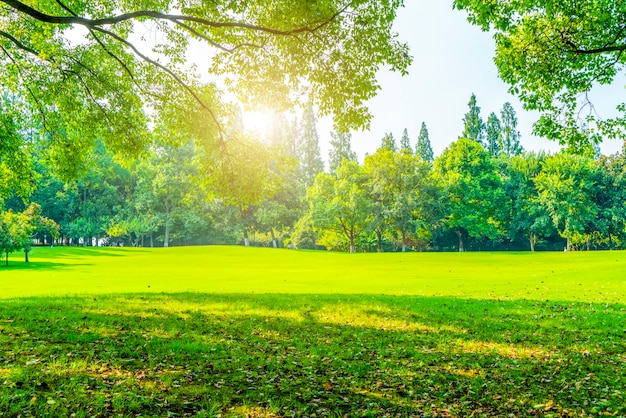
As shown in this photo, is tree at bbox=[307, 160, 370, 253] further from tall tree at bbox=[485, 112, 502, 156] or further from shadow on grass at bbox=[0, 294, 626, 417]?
tall tree at bbox=[485, 112, 502, 156]

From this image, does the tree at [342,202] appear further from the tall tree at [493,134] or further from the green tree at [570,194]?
the tall tree at [493,134]

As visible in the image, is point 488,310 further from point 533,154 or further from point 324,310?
point 533,154

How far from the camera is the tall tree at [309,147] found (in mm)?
94812

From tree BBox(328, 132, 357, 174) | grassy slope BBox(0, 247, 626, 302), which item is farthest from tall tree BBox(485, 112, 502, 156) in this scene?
grassy slope BBox(0, 247, 626, 302)

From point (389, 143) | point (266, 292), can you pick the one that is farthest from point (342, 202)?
point (266, 292)

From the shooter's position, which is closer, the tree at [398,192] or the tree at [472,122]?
the tree at [398,192]

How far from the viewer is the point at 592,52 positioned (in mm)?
14844

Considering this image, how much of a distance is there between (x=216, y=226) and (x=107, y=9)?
62.9 metres

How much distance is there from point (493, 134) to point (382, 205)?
2283 inches

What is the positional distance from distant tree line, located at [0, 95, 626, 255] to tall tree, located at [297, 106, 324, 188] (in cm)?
1642

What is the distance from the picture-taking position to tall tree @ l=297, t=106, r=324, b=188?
94812 millimetres

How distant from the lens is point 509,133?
102m

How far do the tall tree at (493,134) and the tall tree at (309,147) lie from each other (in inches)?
1718

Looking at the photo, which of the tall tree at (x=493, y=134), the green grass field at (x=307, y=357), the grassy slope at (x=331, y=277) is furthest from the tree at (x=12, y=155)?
the tall tree at (x=493, y=134)
